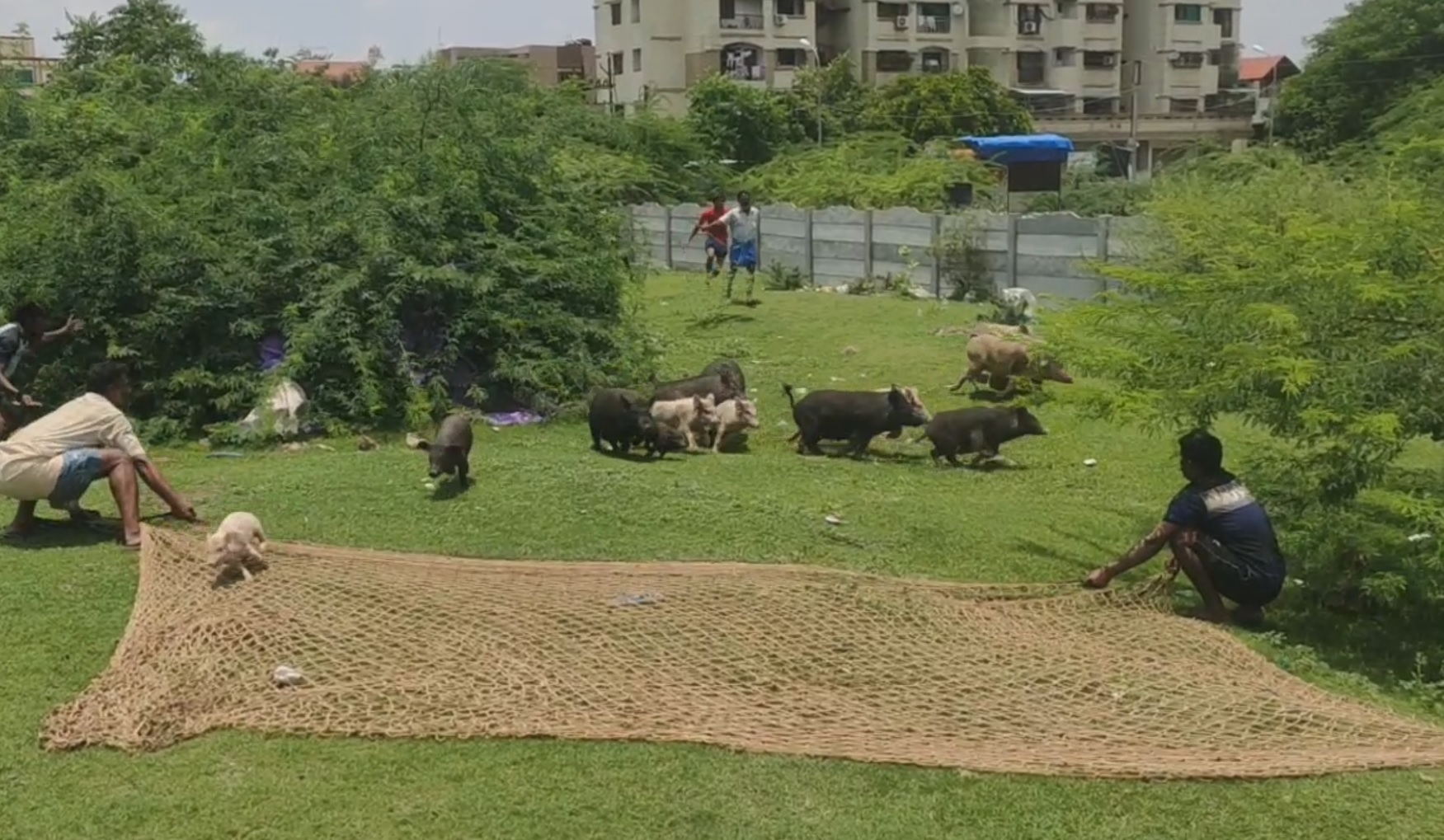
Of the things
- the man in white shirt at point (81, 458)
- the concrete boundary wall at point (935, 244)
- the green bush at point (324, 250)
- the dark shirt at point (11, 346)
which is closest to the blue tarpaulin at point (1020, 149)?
the concrete boundary wall at point (935, 244)

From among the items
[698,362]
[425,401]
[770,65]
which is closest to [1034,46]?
[770,65]

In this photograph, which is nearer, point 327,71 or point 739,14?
point 327,71

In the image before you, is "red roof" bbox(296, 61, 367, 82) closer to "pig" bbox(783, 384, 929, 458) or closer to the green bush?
the green bush

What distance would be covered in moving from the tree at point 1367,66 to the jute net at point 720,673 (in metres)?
48.4

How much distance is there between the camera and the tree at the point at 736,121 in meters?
41.9

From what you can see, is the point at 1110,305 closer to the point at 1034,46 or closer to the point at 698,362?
the point at 698,362

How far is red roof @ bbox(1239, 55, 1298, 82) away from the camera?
71.0m

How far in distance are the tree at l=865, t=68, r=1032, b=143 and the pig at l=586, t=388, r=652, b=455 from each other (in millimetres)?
39324

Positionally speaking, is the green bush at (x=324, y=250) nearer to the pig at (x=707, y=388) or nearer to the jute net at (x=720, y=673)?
the pig at (x=707, y=388)

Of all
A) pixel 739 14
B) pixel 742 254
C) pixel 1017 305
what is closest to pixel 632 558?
pixel 1017 305

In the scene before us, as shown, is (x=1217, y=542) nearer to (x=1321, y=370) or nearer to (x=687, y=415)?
(x=1321, y=370)

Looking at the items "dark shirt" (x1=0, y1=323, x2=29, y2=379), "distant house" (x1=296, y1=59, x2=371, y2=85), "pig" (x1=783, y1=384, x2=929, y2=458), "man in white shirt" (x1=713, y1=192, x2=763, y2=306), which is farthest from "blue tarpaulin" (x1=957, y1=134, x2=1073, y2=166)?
"dark shirt" (x1=0, y1=323, x2=29, y2=379)

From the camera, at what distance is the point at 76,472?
797 centimetres

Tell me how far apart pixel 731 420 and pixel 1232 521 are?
5.12 m
